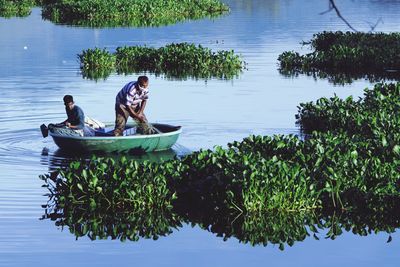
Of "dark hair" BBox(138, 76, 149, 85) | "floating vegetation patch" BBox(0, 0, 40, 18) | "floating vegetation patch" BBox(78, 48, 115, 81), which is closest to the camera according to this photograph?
"dark hair" BBox(138, 76, 149, 85)

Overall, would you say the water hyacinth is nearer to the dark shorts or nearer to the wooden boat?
the wooden boat

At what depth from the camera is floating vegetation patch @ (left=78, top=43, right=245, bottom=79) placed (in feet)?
157

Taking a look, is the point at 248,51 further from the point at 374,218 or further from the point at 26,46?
the point at 374,218

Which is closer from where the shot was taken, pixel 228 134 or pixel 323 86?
pixel 228 134

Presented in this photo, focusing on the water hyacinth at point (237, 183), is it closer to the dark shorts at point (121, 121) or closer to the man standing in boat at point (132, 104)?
the man standing in boat at point (132, 104)

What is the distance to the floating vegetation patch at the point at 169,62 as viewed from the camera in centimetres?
4800

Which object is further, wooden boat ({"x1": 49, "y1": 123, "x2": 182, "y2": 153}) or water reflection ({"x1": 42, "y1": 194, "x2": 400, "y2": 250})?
wooden boat ({"x1": 49, "y1": 123, "x2": 182, "y2": 153})

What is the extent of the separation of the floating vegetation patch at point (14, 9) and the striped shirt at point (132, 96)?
5683 cm

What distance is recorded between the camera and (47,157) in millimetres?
27734

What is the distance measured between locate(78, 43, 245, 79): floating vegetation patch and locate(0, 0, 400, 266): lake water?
3.06ft

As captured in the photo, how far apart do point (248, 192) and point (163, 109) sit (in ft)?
53.3

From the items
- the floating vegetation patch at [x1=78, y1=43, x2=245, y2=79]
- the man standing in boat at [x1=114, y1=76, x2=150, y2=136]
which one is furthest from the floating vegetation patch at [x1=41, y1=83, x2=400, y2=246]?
the floating vegetation patch at [x1=78, y1=43, x2=245, y2=79]

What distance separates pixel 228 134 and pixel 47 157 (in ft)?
19.8

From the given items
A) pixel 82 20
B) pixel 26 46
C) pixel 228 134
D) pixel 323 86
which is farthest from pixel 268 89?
pixel 82 20
